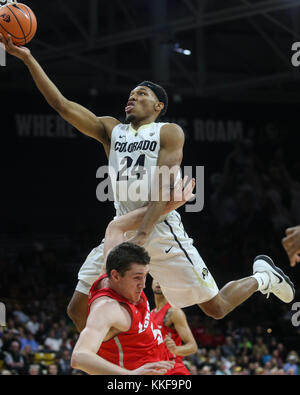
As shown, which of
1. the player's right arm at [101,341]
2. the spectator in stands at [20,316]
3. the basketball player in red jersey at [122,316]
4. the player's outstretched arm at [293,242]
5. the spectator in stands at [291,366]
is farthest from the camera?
the spectator in stands at [20,316]

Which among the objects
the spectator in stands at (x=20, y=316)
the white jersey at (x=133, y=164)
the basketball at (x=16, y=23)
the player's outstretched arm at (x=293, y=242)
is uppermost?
the basketball at (x=16, y=23)

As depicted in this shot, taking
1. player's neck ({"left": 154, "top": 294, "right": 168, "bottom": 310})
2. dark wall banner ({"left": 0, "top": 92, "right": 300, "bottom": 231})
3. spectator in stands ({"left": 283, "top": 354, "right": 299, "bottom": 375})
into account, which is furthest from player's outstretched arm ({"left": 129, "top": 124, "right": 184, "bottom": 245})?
dark wall banner ({"left": 0, "top": 92, "right": 300, "bottom": 231})

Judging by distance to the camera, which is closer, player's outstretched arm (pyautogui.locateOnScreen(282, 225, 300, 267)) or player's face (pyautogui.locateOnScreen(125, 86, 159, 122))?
player's outstretched arm (pyautogui.locateOnScreen(282, 225, 300, 267))

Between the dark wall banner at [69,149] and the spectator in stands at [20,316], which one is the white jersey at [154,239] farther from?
the dark wall banner at [69,149]

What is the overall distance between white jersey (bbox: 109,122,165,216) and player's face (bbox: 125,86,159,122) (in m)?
0.12

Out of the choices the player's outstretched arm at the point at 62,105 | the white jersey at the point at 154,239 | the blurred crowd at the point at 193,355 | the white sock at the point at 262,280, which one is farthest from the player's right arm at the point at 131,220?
the blurred crowd at the point at 193,355

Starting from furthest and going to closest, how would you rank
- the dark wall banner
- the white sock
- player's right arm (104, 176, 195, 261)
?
1. the dark wall banner
2. the white sock
3. player's right arm (104, 176, 195, 261)

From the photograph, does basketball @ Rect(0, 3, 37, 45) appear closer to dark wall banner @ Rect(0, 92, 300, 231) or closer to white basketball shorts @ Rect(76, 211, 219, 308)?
white basketball shorts @ Rect(76, 211, 219, 308)

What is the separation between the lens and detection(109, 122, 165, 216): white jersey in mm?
5527

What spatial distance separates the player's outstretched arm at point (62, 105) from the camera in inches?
219

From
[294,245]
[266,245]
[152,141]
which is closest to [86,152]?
[266,245]

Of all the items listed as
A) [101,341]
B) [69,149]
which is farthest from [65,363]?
[101,341]

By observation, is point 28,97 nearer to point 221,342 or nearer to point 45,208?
point 45,208

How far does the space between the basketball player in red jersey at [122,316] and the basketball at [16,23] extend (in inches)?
90.1
